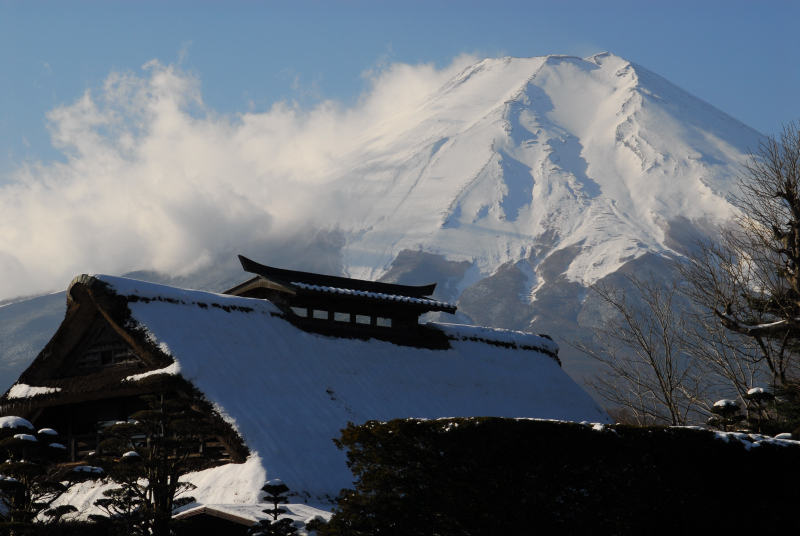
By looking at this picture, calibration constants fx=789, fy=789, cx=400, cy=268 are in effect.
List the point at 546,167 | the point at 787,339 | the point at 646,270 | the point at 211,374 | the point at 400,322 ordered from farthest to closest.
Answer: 1. the point at 546,167
2. the point at 646,270
3. the point at 400,322
4. the point at 787,339
5. the point at 211,374

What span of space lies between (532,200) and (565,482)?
512 ft

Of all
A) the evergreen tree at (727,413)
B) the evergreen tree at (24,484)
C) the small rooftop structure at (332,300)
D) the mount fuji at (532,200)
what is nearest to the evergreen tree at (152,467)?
the evergreen tree at (24,484)

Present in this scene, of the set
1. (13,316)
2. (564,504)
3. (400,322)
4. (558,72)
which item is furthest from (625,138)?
(564,504)

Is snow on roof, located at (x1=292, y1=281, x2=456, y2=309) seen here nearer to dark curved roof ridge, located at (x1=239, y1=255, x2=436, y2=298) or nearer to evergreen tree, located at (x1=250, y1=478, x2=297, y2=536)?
dark curved roof ridge, located at (x1=239, y1=255, x2=436, y2=298)

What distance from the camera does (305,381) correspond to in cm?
1555

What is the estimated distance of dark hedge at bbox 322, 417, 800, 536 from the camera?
852cm

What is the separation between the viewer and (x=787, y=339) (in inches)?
643

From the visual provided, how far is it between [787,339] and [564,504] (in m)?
10.0

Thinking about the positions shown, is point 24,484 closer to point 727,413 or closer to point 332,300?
point 332,300

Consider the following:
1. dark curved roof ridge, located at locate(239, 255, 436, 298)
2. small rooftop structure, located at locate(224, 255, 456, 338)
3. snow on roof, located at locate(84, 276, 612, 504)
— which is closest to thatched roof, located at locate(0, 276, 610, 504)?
snow on roof, located at locate(84, 276, 612, 504)

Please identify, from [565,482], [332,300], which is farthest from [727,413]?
[332,300]

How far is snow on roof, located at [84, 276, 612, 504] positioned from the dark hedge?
407 cm

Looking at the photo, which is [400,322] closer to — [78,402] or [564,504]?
[78,402]

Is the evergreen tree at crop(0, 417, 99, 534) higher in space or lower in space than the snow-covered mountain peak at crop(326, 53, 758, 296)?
lower
